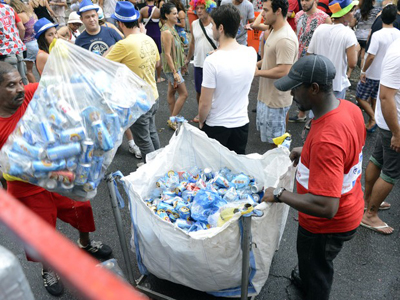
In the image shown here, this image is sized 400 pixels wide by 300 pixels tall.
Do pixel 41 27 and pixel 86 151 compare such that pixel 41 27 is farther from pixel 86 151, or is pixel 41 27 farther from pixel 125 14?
pixel 86 151

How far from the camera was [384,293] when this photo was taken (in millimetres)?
2670

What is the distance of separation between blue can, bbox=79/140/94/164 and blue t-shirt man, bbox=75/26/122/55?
8.52ft

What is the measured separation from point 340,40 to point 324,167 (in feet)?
9.28

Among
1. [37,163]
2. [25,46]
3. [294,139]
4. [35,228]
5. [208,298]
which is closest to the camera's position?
[35,228]

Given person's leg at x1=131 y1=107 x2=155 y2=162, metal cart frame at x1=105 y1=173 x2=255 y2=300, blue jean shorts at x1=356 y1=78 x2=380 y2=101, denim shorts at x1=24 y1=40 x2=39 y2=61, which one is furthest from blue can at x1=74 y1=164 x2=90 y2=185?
denim shorts at x1=24 y1=40 x2=39 y2=61

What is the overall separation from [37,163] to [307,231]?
5.45 feet

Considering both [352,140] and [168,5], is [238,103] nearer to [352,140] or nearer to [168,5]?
[352,140]

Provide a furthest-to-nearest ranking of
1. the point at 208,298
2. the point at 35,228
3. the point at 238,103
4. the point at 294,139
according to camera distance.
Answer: the point at 294,139 < the point at 238,103 < the point at 208,298 < the point at 35,228

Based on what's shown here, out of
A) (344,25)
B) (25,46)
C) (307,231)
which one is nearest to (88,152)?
(307,231)

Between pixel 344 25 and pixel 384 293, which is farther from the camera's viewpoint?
pixel 344 25

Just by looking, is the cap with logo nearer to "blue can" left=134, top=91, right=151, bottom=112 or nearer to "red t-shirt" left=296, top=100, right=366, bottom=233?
"red t-shirt" left=296, top=100, right=366, bottom=233

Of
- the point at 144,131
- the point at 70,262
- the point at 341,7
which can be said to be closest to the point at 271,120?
the point at 144,131

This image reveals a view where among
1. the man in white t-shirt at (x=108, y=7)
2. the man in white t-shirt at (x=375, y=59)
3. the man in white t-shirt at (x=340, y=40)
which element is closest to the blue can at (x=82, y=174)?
the man in white t-shirt at (x=340, y=40)

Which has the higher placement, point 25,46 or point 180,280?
point 25,46
